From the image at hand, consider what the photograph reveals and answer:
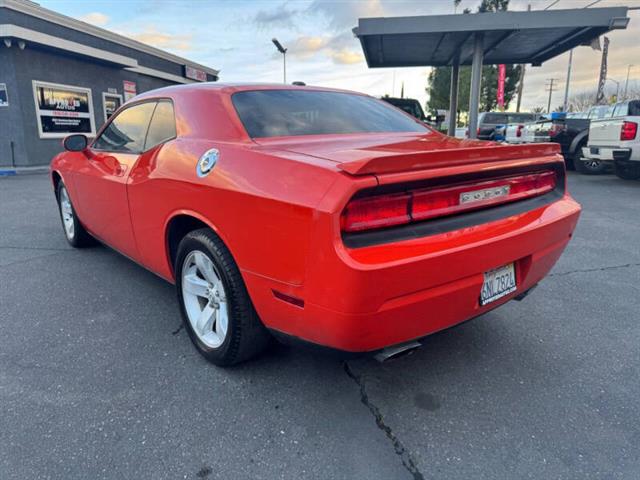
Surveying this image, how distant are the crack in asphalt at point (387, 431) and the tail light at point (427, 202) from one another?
931mm

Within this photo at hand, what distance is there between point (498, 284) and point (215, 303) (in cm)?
147

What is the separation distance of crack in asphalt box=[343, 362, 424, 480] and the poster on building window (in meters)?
14.6

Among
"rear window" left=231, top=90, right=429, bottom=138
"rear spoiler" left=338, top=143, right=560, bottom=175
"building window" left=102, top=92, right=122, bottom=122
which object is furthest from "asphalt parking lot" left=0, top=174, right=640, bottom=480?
"building window" left=102, top=92, right=122, bottom=122

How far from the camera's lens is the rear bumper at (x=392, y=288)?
173cm

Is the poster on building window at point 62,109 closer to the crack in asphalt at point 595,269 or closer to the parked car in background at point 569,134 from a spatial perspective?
the parked car in background at point 569,134

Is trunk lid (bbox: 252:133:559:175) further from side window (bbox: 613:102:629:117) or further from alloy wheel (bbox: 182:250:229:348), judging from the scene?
side window (bbox: 613:102:629:117)

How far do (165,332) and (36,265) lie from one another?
2.16 metres

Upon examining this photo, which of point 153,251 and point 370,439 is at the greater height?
point 153,251

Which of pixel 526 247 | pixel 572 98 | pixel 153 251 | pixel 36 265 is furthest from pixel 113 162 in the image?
pixel 572 98

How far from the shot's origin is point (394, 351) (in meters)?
1.99

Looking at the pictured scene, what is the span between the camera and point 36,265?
4332 mm

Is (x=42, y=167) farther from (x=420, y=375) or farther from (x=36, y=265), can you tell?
(x=420, y=375)

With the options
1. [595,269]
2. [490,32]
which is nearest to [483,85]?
[490,32]

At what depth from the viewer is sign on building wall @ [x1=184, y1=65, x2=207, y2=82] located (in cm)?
2159
